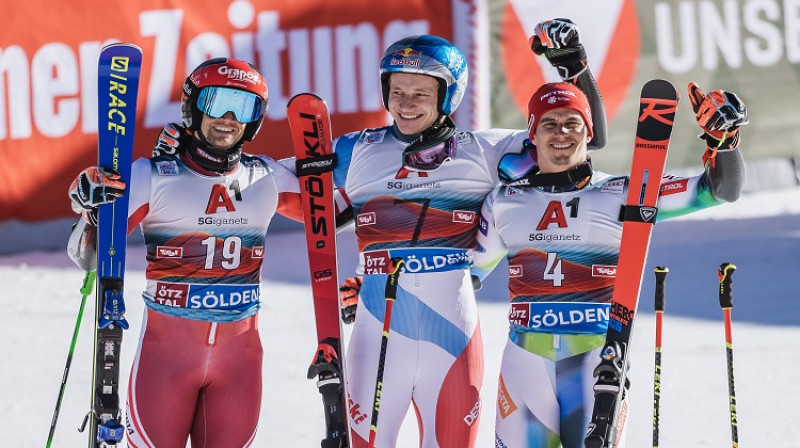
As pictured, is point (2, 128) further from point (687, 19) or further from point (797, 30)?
point (797, 30)

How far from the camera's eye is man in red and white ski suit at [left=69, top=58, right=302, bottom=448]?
19.0 ft

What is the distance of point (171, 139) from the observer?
601 centimetres

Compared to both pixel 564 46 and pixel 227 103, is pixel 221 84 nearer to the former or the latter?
pixel 227 103

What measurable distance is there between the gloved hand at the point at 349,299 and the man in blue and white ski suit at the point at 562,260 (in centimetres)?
79

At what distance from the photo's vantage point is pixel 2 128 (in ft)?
42.0

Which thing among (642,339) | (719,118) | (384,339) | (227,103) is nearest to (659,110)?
(719,118)

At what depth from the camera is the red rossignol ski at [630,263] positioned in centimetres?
545

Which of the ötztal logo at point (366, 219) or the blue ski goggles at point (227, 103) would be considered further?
the ötztal logo at point (366, 219)

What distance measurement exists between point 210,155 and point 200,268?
504 mm

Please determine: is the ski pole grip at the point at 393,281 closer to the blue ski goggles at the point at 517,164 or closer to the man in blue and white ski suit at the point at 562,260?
the man in blue and white ski suit at the point at 562,260

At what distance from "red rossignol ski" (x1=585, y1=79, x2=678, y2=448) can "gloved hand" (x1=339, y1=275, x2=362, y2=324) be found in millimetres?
1251

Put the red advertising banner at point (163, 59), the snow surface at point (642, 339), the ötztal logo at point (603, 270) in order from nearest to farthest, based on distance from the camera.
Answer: the ötztal logo at point (603, 270) < the snow surface at point (642, 339) < the red advertising banner at point (163, 59)

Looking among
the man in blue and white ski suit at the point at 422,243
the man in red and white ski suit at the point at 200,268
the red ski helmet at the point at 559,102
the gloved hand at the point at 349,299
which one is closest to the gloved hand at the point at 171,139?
the man in red and white ski suit at the point at 200,268

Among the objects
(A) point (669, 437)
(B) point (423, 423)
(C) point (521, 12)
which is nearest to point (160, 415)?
(B) point (423, 423)
